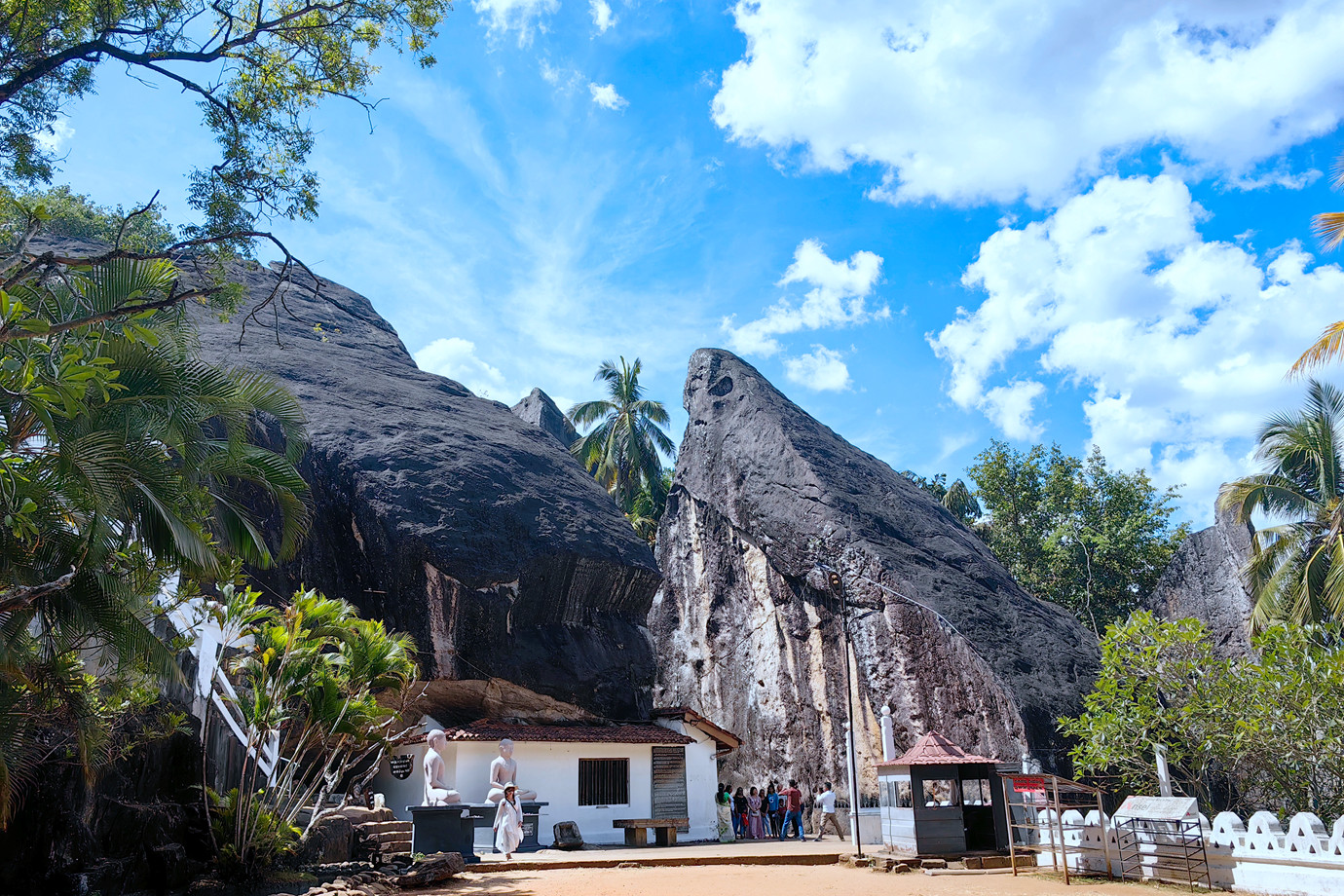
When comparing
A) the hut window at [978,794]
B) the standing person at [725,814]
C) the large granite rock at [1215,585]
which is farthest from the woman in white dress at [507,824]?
the large granite rock at [1215,585]

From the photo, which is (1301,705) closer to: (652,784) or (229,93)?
(652,784)

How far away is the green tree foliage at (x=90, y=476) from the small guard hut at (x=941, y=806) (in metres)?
11.8

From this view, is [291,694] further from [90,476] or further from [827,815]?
[827,815]

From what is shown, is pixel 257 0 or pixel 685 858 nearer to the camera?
pixel 257 0

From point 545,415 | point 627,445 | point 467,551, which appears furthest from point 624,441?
point 467,551

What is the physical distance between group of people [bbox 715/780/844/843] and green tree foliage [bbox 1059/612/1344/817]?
27.5ft

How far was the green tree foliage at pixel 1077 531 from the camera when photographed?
36.2m

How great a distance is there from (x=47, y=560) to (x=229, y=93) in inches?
287

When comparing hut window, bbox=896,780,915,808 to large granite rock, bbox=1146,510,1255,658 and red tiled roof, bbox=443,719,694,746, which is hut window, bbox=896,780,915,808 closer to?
red tiled roof, bbox=443,719,694,746

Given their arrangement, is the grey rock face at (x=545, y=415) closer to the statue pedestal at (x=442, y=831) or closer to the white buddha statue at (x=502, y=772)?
the white buddha statue at (x=502, y=772)

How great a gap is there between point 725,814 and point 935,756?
907cm

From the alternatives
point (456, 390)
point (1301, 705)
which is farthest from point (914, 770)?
point (456, 390)

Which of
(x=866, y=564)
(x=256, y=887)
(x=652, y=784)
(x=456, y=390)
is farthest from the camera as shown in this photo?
(x=456, y=390)

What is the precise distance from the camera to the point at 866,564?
28078 millimetres
